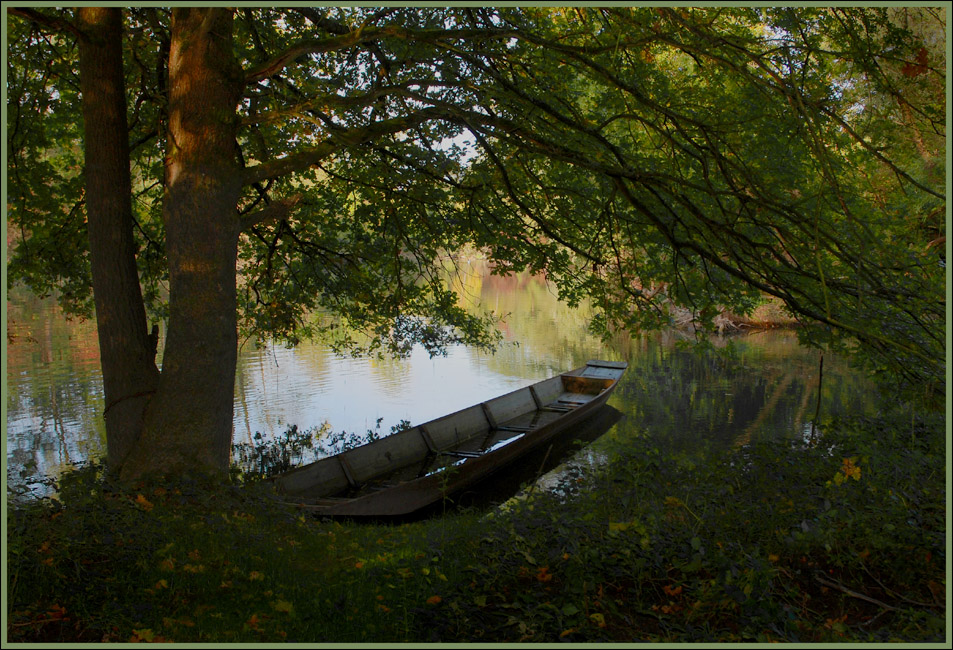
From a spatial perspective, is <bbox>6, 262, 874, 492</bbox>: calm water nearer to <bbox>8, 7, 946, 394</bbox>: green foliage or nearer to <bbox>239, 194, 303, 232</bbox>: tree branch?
<bbox>8, 7, 946, 394</bbox>: green foliage

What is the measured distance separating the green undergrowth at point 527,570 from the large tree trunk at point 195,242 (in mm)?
634

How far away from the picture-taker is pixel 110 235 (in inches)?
216

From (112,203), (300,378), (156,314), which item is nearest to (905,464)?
(112,203)

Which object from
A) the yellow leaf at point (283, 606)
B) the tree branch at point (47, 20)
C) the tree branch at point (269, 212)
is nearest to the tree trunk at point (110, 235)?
the tree branch at point (47, 20)

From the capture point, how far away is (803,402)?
14031 millimetres

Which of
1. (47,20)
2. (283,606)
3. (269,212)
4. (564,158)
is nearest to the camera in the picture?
(283,606)

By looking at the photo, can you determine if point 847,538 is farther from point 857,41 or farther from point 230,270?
point 230,270

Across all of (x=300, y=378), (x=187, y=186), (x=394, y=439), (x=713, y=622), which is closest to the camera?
(x=713, y=622)

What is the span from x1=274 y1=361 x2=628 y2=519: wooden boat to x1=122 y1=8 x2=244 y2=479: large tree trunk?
4.82 feet

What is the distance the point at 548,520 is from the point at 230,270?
3.11 meters

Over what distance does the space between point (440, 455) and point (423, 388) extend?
5477 millimetres

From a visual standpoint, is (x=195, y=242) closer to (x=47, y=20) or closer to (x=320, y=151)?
(x=320, y=151)

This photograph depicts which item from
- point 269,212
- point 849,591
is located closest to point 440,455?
point 269,212

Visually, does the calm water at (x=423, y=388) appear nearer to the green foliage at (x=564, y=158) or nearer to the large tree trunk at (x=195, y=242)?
the green foliage at (x=564, y=158)
